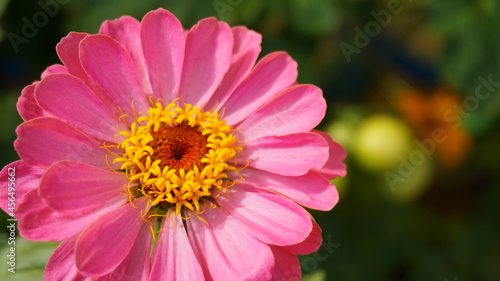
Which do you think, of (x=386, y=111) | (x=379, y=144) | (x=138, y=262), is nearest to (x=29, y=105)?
(x=138, y=262)

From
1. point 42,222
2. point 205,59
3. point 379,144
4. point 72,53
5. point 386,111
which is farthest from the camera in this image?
point 386,111

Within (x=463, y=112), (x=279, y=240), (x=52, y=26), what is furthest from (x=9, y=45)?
(x=463, y=112)

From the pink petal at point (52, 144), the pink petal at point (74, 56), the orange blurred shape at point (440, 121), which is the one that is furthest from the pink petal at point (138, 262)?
the orange blurred shape at point (440, 121)

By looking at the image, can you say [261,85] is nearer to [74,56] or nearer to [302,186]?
[302,186]

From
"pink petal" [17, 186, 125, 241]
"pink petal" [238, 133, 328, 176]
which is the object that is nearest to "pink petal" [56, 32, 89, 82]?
"pink petal" [17, 186, 125, 241]

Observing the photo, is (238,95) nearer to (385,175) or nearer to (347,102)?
(385,175)

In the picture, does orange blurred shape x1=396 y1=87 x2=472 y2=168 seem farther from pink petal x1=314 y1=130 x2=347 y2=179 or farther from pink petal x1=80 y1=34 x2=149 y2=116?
pink petal x1=80 y1=34 x2=149 y2=116
